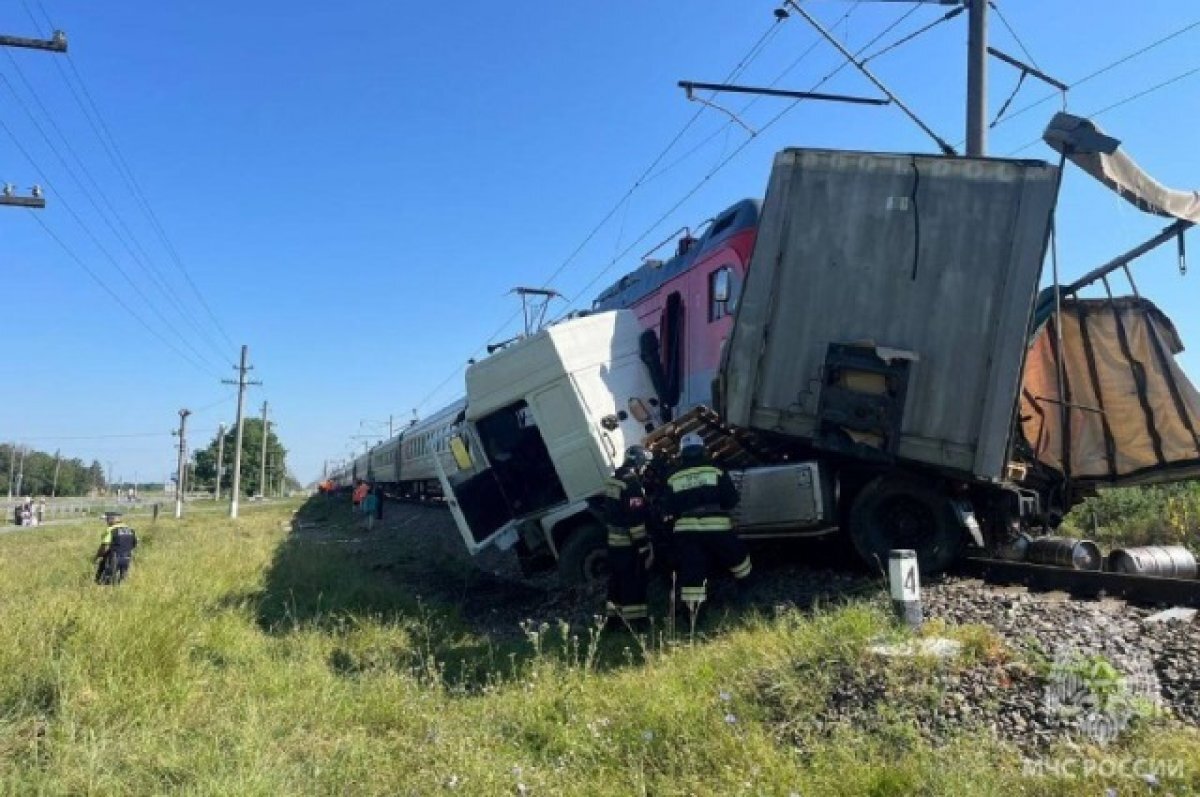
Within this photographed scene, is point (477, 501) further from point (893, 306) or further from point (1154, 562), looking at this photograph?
point (1154, 562)

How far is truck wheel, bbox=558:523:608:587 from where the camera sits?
8.80 metres

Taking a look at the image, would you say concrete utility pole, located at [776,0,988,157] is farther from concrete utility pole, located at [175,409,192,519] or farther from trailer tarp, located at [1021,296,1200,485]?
concrete utility pole, located at [175,409,192,519]

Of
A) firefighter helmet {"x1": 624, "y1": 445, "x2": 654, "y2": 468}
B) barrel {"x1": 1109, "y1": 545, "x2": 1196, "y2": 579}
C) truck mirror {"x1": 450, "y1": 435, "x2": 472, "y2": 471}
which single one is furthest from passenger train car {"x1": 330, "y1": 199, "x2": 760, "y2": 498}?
barrel {"x1": 1109, "y1": 545, "x2": 1196, "y2": 579}

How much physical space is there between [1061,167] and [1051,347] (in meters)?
1.71

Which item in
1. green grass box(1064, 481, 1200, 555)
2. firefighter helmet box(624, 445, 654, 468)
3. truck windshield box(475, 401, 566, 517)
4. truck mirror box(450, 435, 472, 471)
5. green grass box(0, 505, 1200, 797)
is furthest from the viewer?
green grass box(1064, 481, 1200, 555)

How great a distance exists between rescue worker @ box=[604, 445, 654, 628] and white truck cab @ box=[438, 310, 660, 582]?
1385mm

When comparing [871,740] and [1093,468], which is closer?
[871,740]

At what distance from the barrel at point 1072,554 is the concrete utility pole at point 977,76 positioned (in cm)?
474

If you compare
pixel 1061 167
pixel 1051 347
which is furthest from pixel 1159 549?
pixel 1061 167

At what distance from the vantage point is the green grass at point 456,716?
142 inches

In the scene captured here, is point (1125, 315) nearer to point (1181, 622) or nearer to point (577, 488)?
point (1181, 622)

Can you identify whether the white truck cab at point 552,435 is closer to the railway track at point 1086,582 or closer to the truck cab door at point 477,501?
the truck cab door at point 477,501

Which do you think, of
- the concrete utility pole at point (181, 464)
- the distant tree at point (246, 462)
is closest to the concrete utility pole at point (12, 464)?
the distant tree at point (246, 462)

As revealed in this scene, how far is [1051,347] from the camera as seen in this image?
7359 millimetres
